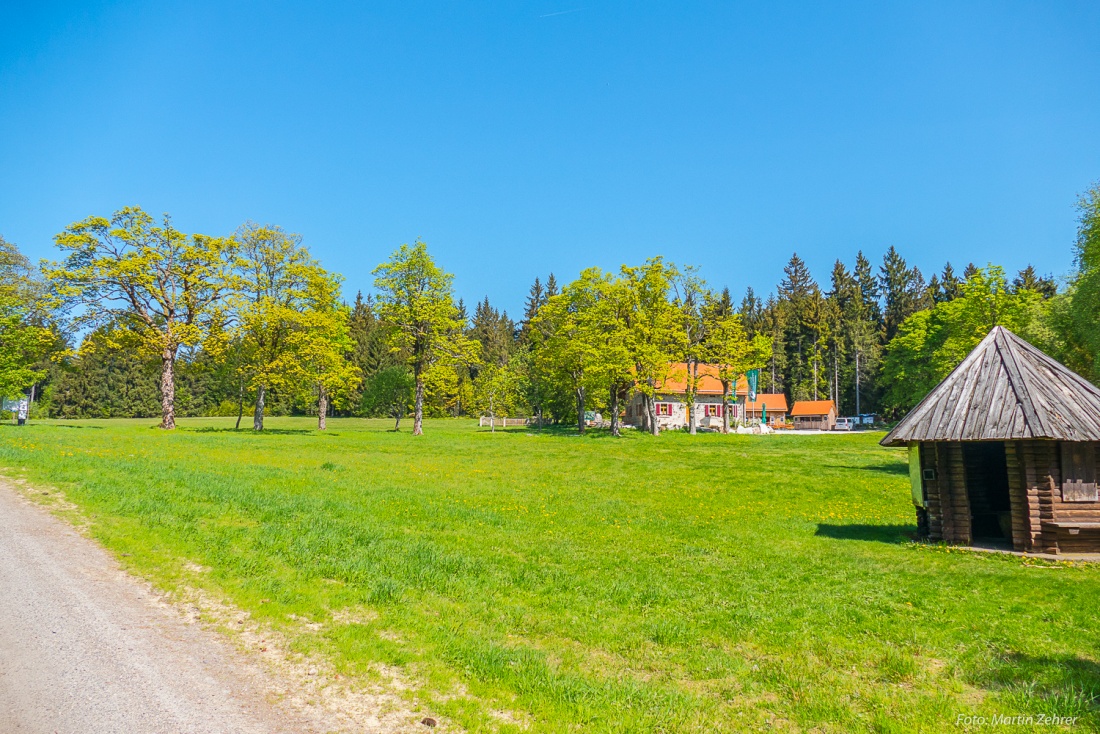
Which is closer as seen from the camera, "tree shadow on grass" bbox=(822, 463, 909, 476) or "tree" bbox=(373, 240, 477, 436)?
"tree shadow on grass" bbox=(822, 463, 909, 476)

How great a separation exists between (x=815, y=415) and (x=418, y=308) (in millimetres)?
59297

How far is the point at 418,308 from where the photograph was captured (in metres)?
A: 49.2

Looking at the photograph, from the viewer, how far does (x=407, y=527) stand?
48.1 ft

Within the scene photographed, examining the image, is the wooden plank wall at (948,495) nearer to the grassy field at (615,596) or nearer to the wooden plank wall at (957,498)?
the wooden plank wall at (957,498)

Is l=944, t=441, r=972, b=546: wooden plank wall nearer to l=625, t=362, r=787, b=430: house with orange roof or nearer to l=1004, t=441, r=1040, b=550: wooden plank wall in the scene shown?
l=1004, t=441, r=1040, b=550: wooden plank wall

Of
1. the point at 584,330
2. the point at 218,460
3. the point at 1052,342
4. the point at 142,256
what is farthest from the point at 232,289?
the point at 1052,342

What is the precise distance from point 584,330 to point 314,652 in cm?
4734

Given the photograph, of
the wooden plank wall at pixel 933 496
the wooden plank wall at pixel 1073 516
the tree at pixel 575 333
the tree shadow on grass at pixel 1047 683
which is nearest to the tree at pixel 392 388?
the tree at pixel 575 333

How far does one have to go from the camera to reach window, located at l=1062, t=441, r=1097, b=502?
13148 mm

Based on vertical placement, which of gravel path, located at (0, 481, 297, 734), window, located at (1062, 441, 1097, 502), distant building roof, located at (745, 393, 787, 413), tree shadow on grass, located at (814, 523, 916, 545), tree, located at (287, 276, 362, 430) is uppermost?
tree, located at (287, 276, 362, 430)

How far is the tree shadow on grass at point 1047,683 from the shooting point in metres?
6.39

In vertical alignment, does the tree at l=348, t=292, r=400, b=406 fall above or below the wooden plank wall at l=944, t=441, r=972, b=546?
above

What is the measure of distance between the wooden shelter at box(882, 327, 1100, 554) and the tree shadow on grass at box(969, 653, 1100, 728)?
673cm

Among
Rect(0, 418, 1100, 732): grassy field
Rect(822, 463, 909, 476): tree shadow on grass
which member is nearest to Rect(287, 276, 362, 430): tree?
Rect(0, 418, 1100, 732): grassy field
